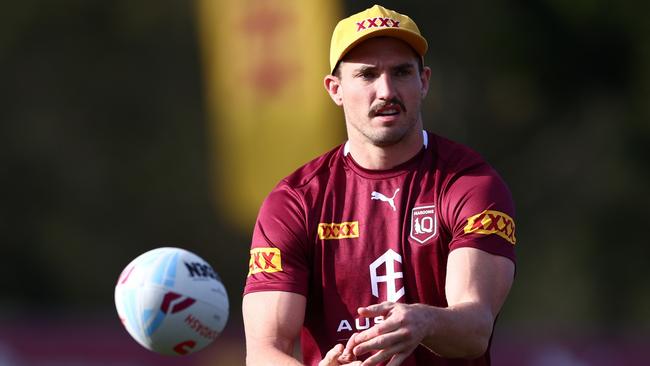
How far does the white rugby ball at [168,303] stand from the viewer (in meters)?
8.30

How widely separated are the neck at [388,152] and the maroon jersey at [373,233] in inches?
1.2

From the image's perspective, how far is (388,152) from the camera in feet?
24.9

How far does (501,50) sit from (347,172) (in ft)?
58.4

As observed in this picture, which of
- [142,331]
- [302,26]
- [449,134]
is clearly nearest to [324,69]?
[302,26]

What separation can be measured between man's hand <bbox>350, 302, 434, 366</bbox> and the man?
485mm

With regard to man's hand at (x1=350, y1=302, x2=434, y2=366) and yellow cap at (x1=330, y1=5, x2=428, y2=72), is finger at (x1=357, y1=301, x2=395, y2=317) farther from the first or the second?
yellow cap at (x1=330, y1=5, x2=428, y2=72)

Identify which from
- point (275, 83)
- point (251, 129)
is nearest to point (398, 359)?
point (275, 83)

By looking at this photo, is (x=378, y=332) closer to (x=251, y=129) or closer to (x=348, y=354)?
(x=348, y=354)

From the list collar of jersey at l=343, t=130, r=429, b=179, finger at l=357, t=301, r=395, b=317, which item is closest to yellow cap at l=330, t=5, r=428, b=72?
collar of jersey at l=343, t=130, r=429, b=179

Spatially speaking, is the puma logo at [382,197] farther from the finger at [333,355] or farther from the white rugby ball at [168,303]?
the white rugby ball at [168,303]

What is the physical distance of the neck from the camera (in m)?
7.58

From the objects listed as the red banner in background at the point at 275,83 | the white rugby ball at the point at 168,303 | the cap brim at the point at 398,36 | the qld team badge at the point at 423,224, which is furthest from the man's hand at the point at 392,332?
the red banner in background at the point at 275,83
